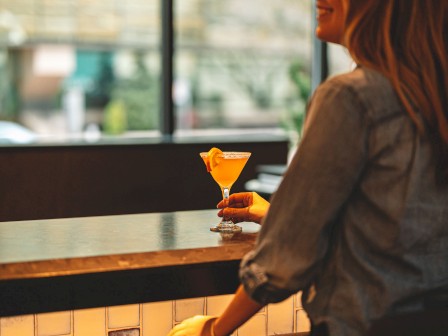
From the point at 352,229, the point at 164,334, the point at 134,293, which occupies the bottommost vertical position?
the point at 164,334

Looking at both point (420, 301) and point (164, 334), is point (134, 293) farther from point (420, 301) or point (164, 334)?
point (420, 301)

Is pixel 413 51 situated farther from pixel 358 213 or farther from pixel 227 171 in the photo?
pixel 227 171

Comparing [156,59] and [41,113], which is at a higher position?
[156,59]

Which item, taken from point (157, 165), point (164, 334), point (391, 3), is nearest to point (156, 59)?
point (157, 165)

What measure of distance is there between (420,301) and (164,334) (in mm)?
701

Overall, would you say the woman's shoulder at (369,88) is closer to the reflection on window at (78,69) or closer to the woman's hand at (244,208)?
the woman's hand at (244,208)

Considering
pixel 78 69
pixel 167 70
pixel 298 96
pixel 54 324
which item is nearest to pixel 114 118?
pixel 78 69

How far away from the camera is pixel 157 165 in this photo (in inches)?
146

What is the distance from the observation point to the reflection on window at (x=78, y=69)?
5.62 m

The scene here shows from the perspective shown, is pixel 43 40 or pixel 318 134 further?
pixel 43 40

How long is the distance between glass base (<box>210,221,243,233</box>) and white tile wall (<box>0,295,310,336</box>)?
0.15m

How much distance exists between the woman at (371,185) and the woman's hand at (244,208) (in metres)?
0.54

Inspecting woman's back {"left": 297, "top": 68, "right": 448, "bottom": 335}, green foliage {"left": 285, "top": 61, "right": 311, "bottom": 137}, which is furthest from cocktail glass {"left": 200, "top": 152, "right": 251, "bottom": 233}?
green foliage {"left": 285, "top": 61, "right": 311, "bottom": 137}

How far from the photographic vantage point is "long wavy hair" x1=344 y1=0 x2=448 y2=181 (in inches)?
44.7
